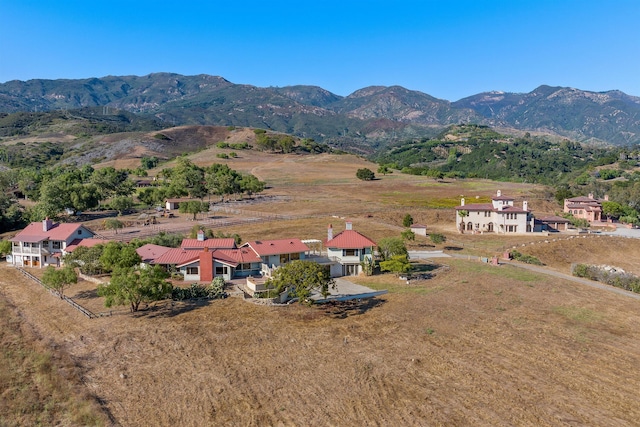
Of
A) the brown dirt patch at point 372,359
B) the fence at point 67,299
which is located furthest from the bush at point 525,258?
the fence at point 67,299

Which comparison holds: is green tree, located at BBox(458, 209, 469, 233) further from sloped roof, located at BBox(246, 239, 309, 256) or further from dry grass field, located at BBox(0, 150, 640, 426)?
sloped roof, located at BBox(246, 239, 309, 256)

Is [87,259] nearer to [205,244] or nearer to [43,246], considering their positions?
[43,246]

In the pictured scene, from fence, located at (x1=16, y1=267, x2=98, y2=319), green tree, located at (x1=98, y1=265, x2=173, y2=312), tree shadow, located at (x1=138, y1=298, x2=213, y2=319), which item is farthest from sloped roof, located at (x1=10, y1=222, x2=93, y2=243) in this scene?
tree shadow, located at (x1=138, y1=298, x2=213, y2=319)

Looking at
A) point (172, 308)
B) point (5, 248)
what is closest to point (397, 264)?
point (172, 308)

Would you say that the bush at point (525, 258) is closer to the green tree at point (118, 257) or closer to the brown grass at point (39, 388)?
the green tree at point (118, 257)

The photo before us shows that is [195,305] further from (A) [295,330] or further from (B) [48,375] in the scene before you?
(B) [48,375]

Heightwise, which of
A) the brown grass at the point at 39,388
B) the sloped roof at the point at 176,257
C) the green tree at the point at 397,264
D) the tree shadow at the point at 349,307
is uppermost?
the sloped roof at the point at 176,257
